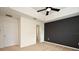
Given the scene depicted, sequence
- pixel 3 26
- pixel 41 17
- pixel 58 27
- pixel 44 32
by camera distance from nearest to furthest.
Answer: pixel 3 26 → pixel 41 17 → pixel 58 27 → pixel 44 32

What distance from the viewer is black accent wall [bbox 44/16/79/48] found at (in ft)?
11.0

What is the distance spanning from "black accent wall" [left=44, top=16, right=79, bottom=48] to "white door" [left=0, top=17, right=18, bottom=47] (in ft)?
8.44

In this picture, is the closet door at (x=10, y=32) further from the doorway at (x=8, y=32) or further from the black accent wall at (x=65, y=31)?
the black accent wall at (x=65, y=31)

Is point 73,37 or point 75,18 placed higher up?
point 75,18

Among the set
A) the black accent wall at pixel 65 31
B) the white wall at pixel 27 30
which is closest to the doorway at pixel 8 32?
the white wall at pixel 27 30

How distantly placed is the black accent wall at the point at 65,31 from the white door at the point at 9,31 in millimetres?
2574

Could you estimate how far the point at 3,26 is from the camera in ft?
11.8

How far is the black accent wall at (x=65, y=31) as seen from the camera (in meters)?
3.37

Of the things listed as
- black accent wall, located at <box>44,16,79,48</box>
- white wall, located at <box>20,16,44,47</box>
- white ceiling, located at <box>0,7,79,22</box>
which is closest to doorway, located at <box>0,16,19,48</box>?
white ceiling, located at <box>0,7,79,22</box>

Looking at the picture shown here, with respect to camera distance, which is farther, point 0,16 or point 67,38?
point 67,38
